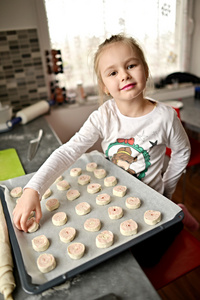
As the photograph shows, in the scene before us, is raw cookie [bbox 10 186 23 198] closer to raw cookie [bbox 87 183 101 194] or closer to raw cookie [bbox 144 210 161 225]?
raw cookie [bbox 87 183 101 194]

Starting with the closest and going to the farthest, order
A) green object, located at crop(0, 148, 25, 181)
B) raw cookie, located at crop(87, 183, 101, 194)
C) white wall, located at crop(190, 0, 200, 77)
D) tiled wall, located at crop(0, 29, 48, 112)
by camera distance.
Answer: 1. raw cookie, located at crop(87, 183, 101, 194)
2. green object, located at crop(0, 148, 25, 181)
3. tiled wall, located at crop(0, 29, 48, 112)
4. white wall, located at crop(190, 0, 200, 77)

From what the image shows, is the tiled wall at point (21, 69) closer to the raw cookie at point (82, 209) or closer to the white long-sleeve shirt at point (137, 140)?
the white long-sleeve shirt at point (137, 140)

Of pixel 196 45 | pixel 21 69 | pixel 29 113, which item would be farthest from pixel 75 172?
pixel 196 45

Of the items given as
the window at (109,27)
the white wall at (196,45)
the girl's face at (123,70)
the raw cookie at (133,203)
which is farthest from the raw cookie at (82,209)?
the white wall at (196,45)

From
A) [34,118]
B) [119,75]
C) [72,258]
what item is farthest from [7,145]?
[72,258]

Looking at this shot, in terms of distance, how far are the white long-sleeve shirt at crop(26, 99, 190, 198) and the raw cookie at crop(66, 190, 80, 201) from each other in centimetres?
11

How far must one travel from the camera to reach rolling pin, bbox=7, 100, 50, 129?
165cm

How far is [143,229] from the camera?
2.15 feet

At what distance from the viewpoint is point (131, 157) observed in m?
1.00

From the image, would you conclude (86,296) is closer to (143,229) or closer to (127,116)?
(143,229)

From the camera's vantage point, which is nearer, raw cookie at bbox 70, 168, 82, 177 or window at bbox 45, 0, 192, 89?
raw cookie at bbox 70, 168, 82, 177

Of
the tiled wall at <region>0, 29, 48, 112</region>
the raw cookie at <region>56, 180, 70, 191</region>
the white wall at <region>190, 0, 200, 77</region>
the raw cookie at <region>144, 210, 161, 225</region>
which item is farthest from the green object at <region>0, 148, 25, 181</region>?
the white wall at <region>190, 0, 200, 77</region>

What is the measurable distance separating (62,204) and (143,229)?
28cm

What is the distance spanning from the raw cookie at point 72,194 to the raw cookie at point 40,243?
0.19 metres
